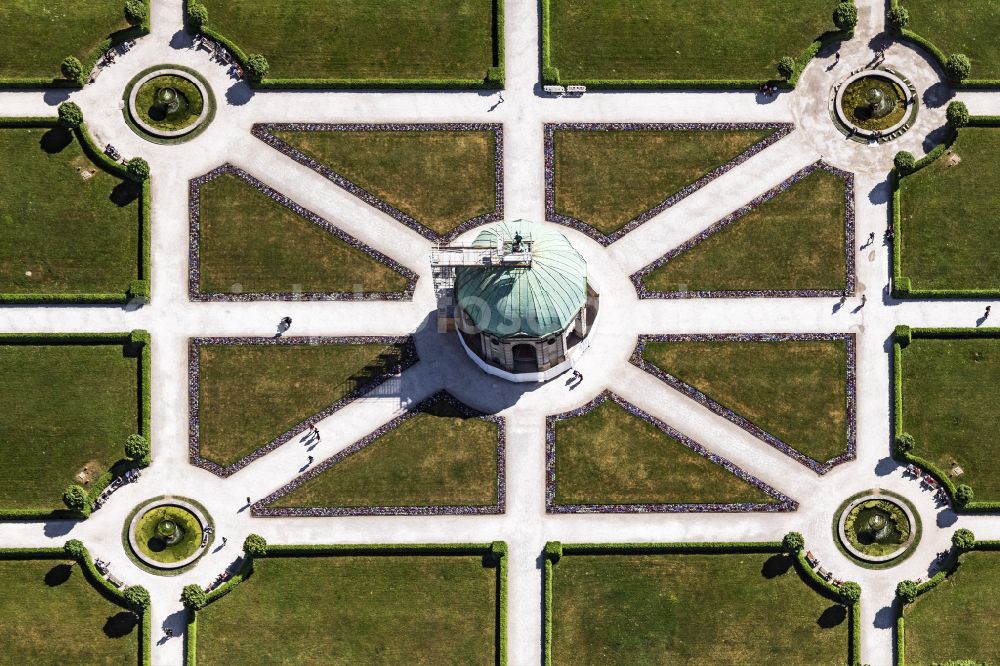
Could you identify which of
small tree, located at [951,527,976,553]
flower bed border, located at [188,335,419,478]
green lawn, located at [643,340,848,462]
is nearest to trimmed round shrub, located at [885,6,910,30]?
green lawn, located at [643,340,848,462]

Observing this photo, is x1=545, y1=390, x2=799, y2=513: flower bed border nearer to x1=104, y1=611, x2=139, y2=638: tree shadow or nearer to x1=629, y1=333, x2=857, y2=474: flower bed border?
x1=629, y1=333, x2=857, y2=474: flower bed border

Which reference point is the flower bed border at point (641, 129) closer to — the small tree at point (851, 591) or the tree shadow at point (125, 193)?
the small tree at point (851, 591)

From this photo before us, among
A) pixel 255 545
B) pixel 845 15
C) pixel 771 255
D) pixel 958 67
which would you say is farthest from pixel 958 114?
pixel 255 545

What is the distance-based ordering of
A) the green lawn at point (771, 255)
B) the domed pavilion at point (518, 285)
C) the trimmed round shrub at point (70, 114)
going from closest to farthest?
the domed pavilion at point (518, 285)
the trimmed round shrub at point (70, 114)
the green lawn at point (771, 255)

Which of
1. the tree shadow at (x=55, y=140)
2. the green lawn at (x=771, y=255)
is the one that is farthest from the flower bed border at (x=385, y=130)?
the tree shadow at (x=55, y=140)

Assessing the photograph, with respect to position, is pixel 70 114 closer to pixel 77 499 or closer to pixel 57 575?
pixel 77 499

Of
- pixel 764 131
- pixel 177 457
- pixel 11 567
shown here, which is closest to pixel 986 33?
pixel 764 131
